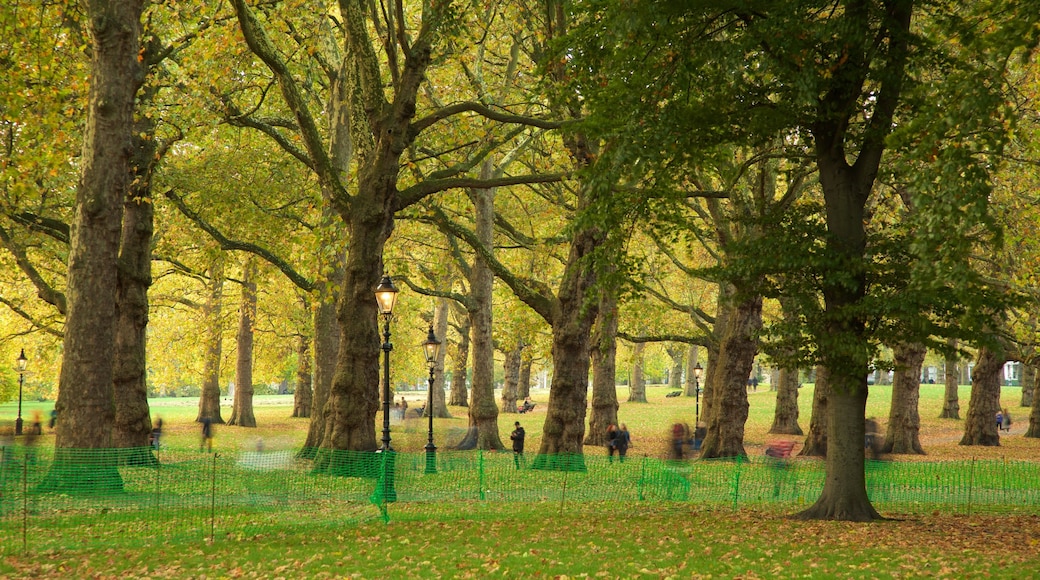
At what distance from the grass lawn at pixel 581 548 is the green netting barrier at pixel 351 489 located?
0.40 metres

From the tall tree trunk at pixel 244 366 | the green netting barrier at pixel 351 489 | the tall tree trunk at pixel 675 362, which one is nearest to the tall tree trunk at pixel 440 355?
the tall tree trunk at pixel 244 366

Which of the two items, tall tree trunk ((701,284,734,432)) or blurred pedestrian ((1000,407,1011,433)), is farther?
blurred pedestrian ((1000,407,1011,433))

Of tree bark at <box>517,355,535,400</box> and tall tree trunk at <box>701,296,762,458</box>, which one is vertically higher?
tall tree trunk at <box>701,296,762,458</box>

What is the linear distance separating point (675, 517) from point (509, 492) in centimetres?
360

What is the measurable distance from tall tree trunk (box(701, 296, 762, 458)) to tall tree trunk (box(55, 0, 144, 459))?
1727 centimetres

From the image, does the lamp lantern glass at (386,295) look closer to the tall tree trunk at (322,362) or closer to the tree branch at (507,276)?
the tree branch at (507,276)

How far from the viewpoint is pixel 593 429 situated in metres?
32.5

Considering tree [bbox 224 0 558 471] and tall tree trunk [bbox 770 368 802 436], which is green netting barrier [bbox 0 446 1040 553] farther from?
tall tree trunk [bbox 770 368 802 436]

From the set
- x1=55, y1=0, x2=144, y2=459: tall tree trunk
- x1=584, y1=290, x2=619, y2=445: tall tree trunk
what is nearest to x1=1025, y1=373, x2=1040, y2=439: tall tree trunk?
x1=584, y1=290, x2=619, y2=445: tall tree trunk

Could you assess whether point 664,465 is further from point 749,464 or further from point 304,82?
point 304,82

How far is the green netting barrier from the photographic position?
1305cm

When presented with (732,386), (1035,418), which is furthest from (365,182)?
(1035,418)

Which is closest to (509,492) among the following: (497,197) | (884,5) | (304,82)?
(884,5)

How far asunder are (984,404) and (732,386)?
40.0 ft
